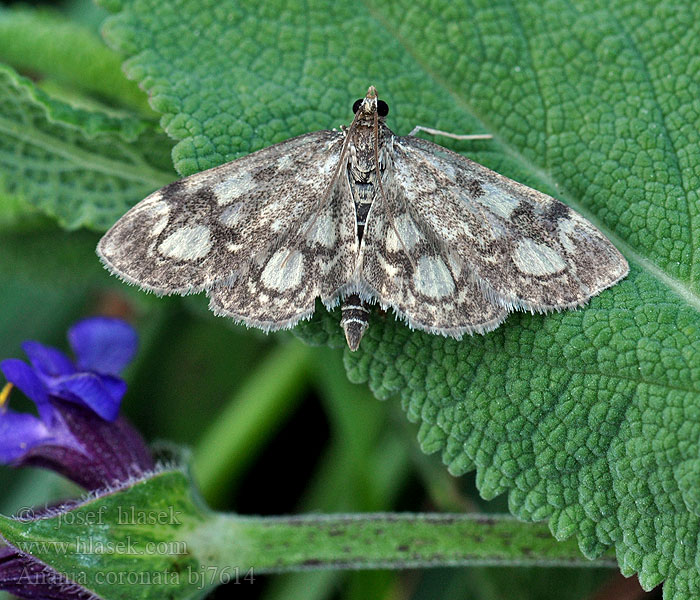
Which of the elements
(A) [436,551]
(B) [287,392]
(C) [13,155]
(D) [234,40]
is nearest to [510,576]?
(A) [436,551]

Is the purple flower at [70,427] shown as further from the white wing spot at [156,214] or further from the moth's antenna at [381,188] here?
the moth's antenna at [381,188]

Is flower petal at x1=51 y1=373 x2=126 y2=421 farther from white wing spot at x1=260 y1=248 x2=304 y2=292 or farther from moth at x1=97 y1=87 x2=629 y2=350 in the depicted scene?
white wing spot at x1=260 y1=248 x2=304 y2=292

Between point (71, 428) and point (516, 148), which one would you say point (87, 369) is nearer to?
point (71, 428)

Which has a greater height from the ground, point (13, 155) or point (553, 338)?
point (553, 338)

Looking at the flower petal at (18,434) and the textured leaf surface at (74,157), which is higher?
the textured leaf surface at (74,157)

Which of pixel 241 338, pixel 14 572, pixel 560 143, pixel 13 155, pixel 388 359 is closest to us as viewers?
pixel 14 572

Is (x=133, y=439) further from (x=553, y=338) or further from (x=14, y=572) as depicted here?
(x=553, y=338)

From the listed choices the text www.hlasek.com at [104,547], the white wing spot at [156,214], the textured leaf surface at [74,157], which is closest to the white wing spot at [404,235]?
the white wing spot at [156,214]

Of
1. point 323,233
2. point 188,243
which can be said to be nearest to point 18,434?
point 188,243
